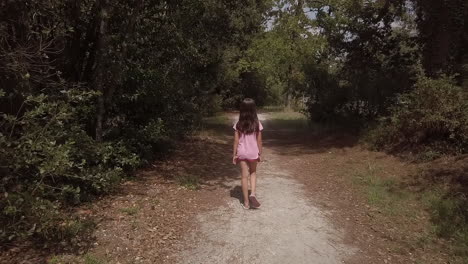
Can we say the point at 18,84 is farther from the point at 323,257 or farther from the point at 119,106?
the point at 323,257

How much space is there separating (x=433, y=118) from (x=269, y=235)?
6.14 meters

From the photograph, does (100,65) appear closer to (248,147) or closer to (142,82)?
(142,82)

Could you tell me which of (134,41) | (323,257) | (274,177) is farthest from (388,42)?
(323,257)

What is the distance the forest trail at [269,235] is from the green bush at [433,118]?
4444 millimetres

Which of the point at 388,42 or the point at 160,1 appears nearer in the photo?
the point at 160,1

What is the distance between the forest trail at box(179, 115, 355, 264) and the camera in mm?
4957

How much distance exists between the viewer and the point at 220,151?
40.1ft

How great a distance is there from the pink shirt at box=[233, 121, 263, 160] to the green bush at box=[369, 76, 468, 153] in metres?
5.34

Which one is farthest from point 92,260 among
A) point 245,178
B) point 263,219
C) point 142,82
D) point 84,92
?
point 142,82

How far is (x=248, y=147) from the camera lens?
6.62 meters

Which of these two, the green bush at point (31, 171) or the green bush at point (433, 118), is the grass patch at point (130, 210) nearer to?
the green bush at point (31, 171)

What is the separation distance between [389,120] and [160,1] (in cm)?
774

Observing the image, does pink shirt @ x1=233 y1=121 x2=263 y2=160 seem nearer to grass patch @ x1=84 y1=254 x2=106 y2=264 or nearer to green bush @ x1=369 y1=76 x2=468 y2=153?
grass patch @ x1=84 y1=254 x2=106 y2=264

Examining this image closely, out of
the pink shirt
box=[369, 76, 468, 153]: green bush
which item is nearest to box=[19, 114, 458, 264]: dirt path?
the pink shirt
